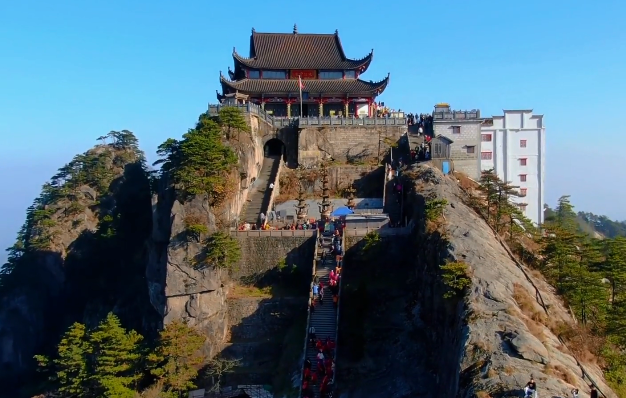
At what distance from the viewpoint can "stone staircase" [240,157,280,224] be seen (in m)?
44.1

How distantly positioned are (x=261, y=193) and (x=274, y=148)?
25.4 feet

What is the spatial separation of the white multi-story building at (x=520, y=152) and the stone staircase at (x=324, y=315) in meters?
19.2

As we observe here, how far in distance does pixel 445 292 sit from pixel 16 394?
43603mm

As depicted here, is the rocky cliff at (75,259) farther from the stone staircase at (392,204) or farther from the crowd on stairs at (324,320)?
the stone staircase at (392,204)

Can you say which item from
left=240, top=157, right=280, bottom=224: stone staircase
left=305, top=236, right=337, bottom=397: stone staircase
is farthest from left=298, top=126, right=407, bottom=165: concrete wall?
left=305, top=236, right=337, bottom=397: stone staircase

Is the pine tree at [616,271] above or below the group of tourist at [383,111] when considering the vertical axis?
below

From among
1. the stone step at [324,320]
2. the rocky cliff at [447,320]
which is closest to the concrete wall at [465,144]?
the rocky cliff at [447,320]

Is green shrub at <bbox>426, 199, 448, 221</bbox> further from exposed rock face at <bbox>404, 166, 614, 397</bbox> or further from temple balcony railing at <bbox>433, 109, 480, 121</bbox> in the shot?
temple balcony railing at <bbox>433, 109, 480, 121</bbox>

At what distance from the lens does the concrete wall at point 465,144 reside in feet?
155

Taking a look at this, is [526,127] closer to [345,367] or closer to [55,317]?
[345,367]

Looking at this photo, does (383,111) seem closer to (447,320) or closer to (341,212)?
(341,212)

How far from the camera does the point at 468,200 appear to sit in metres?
40.2

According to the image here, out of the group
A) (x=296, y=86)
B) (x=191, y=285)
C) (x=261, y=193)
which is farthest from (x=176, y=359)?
(x=296, y=86)

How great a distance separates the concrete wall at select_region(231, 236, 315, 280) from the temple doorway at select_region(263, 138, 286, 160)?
51.5ft
